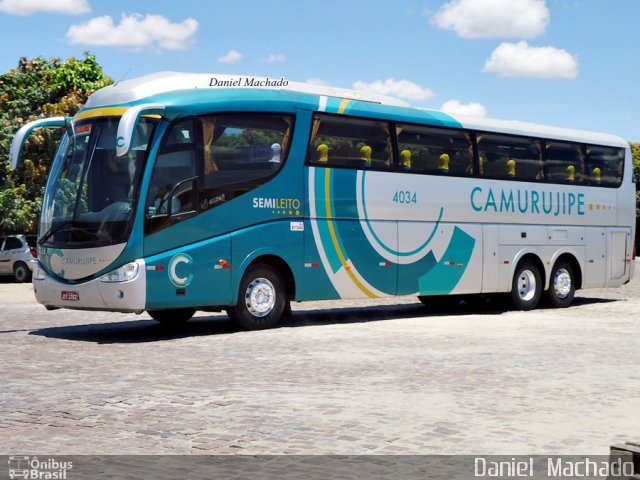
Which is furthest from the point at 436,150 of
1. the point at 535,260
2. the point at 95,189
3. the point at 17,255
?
the point at 17,255

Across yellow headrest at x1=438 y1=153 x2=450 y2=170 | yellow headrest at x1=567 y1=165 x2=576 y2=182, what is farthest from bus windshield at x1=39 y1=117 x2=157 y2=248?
yellow headrest at x1=567 y1=165 x2=576 y2=182

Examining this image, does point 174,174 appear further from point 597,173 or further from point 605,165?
point 605,165

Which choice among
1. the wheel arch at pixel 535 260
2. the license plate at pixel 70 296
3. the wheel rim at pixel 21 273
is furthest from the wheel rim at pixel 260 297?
the wheel rim at pixel 21 273

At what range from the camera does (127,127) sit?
46.9 feet

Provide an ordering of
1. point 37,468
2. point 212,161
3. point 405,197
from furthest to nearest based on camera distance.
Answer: point 405,197 < point 212,161 < point 37,468

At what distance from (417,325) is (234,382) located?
26.1 ft

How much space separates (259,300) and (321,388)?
661 cm

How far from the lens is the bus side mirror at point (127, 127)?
13.9m

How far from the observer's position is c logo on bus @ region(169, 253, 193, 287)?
15.5 m

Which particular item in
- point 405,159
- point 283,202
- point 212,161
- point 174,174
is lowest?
point 283,202

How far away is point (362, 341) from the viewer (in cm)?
1530

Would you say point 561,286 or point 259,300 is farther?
point 561,286

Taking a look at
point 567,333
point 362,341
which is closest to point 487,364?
point 362,341

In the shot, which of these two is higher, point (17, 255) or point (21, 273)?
point (17, 255)
